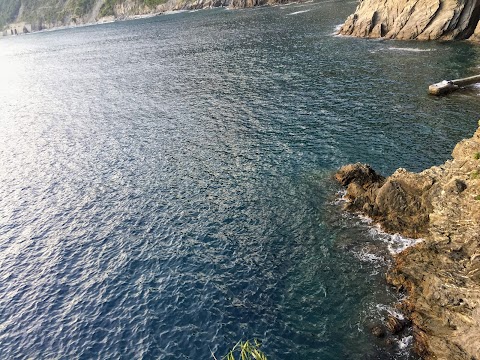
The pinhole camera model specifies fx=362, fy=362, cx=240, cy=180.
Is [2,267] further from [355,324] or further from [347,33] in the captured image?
[347,33]

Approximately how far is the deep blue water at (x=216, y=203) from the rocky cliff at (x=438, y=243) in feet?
6.98

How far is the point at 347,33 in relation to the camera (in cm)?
10412

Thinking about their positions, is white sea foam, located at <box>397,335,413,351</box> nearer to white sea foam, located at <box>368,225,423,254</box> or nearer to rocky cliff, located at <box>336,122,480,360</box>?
rocky cliff, located at <box>336,122,480,360</box>

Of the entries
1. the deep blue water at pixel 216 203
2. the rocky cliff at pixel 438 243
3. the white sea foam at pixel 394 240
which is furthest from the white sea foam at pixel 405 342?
the white sea foam at pixel 394 240

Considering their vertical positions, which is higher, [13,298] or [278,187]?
[278,187]

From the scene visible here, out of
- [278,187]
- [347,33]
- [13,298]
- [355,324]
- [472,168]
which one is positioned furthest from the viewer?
[347,33]

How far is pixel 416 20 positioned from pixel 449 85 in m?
40.7

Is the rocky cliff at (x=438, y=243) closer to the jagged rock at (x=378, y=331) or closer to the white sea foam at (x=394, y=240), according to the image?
the white sea foam at (x=394, y=240)

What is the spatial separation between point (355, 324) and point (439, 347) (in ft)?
17.7

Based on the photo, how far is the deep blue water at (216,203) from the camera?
28.7 meters

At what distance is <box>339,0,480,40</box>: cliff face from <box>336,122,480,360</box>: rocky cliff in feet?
214

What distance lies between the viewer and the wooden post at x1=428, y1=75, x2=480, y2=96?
58562 millimetres

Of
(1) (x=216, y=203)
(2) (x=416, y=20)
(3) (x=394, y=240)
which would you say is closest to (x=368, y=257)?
(3) (x=394, y=240)

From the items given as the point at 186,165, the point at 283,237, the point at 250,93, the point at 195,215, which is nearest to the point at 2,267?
the point at 195,215
